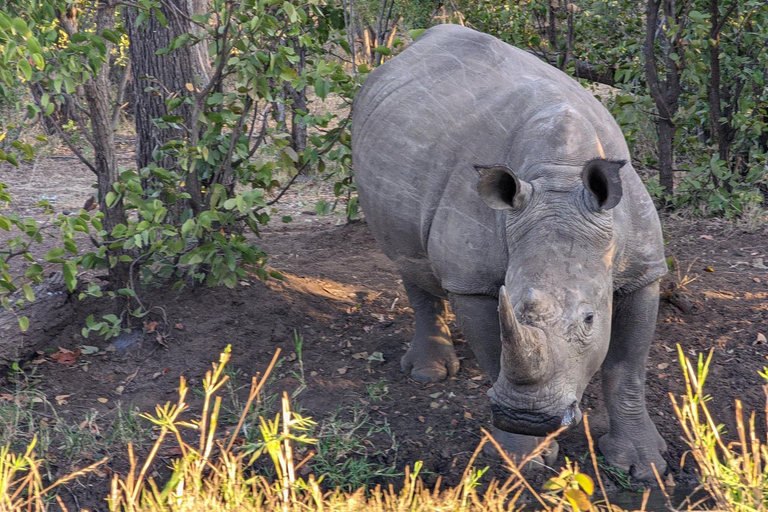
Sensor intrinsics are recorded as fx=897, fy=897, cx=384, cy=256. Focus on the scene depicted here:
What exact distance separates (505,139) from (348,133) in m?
1.96

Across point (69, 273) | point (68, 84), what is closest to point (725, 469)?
point (69, 273)

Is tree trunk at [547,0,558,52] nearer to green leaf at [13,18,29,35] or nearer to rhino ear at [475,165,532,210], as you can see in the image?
rhino ear at [475,165,532,210]

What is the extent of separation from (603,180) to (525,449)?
5.03 ft

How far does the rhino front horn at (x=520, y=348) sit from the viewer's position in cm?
327

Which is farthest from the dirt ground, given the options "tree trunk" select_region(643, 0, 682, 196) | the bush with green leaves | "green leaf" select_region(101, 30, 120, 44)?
"green leaf" select_region(101, 30, 120, 44)

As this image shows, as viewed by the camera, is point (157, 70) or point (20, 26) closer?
point (20, 26)

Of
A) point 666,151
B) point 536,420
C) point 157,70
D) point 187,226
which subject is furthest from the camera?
point 666,151

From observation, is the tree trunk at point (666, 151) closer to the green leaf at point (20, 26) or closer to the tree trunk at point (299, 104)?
the tree trunk at point (299, 104)

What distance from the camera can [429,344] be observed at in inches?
215

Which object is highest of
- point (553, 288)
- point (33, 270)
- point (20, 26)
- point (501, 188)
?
point (20, 26)

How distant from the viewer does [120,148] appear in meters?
11.4

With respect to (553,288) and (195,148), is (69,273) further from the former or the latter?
(553,288)

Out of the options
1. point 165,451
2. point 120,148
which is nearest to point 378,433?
point 165,451

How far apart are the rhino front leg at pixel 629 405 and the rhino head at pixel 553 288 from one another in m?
0.67
